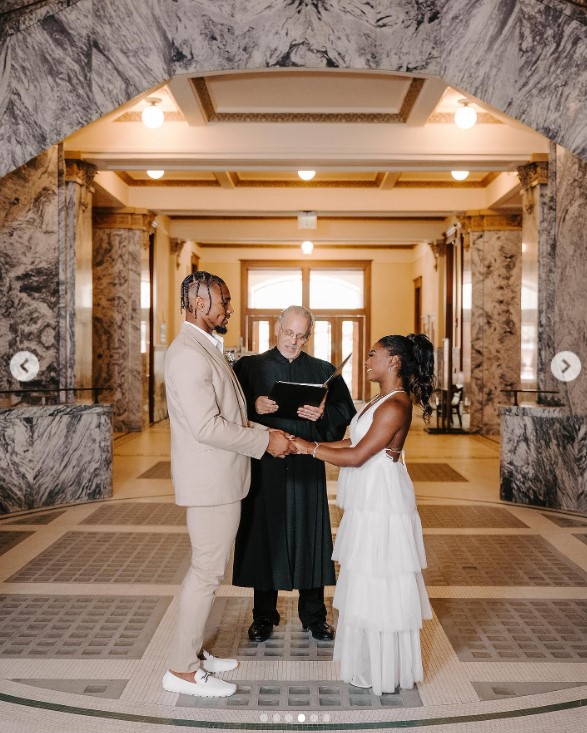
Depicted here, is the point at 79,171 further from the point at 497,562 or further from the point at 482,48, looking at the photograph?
the point at 497,562

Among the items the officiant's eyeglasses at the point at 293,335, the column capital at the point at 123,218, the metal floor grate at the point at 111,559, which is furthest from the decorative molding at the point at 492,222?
the officiant's eyeglasses at the point at 293,335

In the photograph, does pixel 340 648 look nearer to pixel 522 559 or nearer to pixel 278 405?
pixel 278 405

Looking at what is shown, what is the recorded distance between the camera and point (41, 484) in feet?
23.1

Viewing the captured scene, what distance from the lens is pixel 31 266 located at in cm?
779

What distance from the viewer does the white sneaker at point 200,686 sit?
10.7 feet

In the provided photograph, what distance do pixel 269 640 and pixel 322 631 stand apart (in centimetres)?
28

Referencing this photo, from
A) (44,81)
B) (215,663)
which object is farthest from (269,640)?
(44,81)

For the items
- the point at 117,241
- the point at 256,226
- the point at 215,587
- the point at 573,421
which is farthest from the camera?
the point at 256,226

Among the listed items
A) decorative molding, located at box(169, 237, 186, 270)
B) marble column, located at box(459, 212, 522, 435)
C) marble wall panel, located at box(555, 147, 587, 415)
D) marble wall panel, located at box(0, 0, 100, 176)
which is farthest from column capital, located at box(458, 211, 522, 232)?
marble wall panel, located at box(0, 0, 100, 176)

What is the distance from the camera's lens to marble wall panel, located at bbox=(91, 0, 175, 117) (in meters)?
5.64

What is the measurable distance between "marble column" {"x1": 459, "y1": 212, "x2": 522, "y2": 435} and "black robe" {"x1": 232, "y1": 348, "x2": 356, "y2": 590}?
9169mm

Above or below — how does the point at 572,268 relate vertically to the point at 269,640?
above

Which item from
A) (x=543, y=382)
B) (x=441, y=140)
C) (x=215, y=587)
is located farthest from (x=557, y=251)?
(x=215, y=587)

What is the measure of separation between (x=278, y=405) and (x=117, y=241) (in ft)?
32.8
